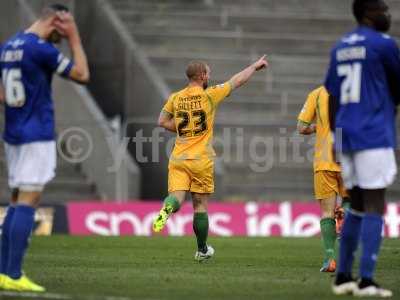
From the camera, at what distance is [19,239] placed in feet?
32.4

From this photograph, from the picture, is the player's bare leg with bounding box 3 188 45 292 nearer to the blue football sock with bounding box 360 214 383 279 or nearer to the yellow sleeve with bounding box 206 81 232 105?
the blue football sock with bounding box 360 214 383 279

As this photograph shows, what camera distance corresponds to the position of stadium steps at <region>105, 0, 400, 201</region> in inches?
1084

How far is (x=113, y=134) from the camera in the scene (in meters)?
25.3

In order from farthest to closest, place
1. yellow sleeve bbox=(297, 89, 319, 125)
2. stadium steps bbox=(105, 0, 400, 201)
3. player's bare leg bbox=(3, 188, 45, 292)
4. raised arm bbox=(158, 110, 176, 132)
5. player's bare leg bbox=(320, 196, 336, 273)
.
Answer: stadium steps bbox=(105, 0, 400, 201), raised arm bbox=(158, 110, 176, 132), yellow sleeve bbox=(297, 89, 319, 125), player's bare leg bbox=(320, 196, 336, 273), player's bare leg bbox=(3, 188, 45, 292)

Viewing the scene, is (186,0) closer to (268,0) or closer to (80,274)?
(268,0)

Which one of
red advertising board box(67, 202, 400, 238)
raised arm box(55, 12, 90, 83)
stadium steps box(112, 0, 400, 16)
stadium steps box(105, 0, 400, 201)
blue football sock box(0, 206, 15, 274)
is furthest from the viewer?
stadium steps box(112, 0, 400, 16)

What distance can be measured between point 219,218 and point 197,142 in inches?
368

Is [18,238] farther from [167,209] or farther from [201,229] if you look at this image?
[201,229]

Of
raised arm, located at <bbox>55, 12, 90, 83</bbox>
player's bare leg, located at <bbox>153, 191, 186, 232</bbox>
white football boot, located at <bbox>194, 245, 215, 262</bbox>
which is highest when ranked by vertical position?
raised arm, located at <bbox>55, 12, 90, 83</bbox>

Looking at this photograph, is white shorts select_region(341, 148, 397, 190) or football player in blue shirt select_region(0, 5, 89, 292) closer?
white shorts select_region(341, 148, 397, 190)

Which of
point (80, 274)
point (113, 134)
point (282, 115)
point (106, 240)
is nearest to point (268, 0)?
point (282, 115)

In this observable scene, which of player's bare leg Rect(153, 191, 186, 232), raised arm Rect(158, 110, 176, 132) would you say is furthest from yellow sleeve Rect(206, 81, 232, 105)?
player's bare leg Rect(153, 191, 186, 232)

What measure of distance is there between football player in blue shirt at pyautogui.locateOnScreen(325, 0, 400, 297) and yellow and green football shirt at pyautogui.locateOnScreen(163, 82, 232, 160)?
176 inches

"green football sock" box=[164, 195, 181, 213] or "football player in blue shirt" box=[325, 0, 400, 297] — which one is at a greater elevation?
"football player in blue shirt" box=[325, 0, 400, 297]
